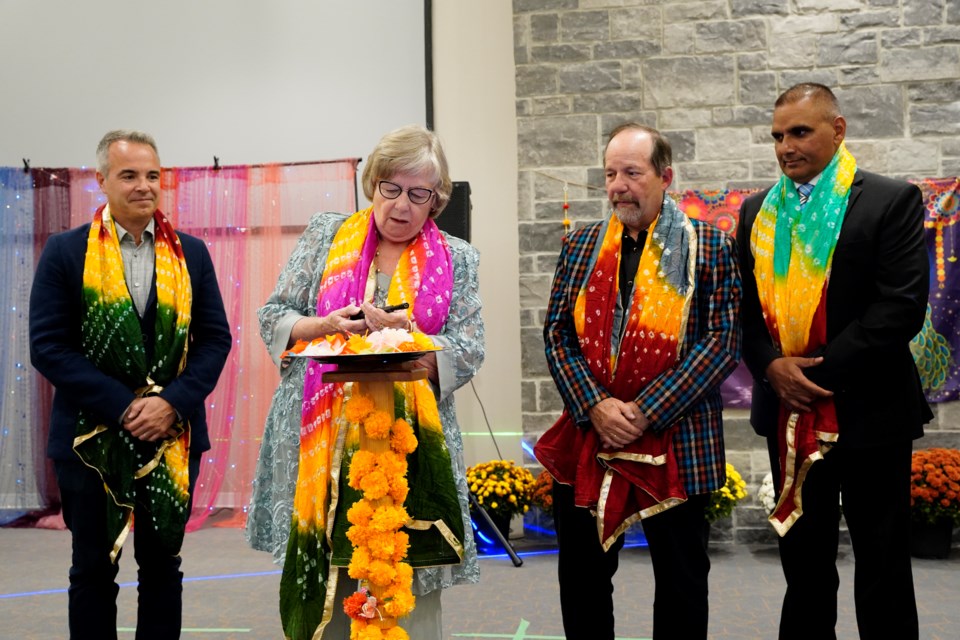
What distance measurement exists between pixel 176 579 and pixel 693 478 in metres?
1.46

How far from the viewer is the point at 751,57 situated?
5.06 meters

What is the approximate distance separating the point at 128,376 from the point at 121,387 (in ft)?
0.19

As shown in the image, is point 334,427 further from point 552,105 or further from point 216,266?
point 216,266

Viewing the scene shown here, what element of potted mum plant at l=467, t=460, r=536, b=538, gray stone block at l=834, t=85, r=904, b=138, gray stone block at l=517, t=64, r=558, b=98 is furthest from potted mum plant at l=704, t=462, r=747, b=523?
gray stone block at l=517, t=64, r=558, b=98

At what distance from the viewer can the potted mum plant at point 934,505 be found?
14.6 feet

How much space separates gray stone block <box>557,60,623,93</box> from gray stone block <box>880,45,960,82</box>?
142 centimetres

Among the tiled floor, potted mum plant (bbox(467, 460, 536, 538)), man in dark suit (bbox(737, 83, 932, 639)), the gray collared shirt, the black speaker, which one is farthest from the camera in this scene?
potted mum plant (bbox(467, 460, 536, 538))

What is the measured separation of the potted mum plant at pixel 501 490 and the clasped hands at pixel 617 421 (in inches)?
94.7

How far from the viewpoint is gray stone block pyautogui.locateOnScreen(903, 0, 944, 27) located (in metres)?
4.96

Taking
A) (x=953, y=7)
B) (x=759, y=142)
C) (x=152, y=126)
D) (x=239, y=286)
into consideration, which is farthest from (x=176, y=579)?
(x=953, y=7)

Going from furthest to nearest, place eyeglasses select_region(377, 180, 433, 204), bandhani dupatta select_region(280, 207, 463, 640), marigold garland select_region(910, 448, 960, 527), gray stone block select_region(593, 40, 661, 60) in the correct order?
gray stone block select_region(593, 40, 661, 60) < marigold garland select_region(910, 448, 960, 527) < eyeglasses select_region(377, 180, 433, 204) < bandhani dupatta select_region(280, 207, 463, 640)

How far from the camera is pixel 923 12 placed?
16.3 feet

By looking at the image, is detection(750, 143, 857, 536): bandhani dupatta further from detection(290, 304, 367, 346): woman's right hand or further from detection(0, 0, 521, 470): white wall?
detection(0, 0, 521, 470): white wall

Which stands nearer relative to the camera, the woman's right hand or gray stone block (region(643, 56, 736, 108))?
the woman's right hand
